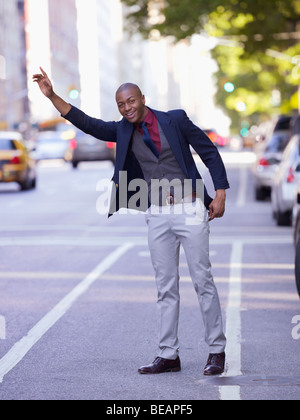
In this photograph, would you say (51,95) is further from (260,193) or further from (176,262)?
(260,193)

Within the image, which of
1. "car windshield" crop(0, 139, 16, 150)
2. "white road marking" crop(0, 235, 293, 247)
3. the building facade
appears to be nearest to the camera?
"white road marking" crop(0, 235, 293, 247)

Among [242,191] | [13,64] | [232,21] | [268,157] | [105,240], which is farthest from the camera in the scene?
[13,64]

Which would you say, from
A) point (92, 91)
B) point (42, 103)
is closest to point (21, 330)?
point (42, 103)

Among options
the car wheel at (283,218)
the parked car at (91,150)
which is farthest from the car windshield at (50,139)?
the car wheel at (283,218)

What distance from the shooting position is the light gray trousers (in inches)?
259

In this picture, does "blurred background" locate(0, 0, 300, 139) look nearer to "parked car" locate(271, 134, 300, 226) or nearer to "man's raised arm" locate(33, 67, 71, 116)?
"parked car" locate(271, 134, 300, 226)

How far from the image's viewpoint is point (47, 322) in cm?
870

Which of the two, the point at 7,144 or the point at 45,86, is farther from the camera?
the point at 7,144

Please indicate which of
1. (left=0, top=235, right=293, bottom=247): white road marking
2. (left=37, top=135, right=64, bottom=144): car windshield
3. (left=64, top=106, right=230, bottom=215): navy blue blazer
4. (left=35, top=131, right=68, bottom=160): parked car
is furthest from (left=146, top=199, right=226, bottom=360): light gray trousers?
(left=37, top=135, right=64, bottom=144): car windshield

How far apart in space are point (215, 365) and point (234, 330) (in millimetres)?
1675

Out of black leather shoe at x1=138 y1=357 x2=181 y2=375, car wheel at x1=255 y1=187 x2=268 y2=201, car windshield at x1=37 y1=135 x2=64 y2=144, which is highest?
black leather shoe at x1=138 y1=357 x2=181 y2=375

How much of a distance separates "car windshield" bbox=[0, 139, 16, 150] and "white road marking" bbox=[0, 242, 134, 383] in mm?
18257

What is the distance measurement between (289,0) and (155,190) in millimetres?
24960

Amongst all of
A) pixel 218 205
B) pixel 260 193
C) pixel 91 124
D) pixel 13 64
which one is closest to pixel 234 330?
pixel 218 205
